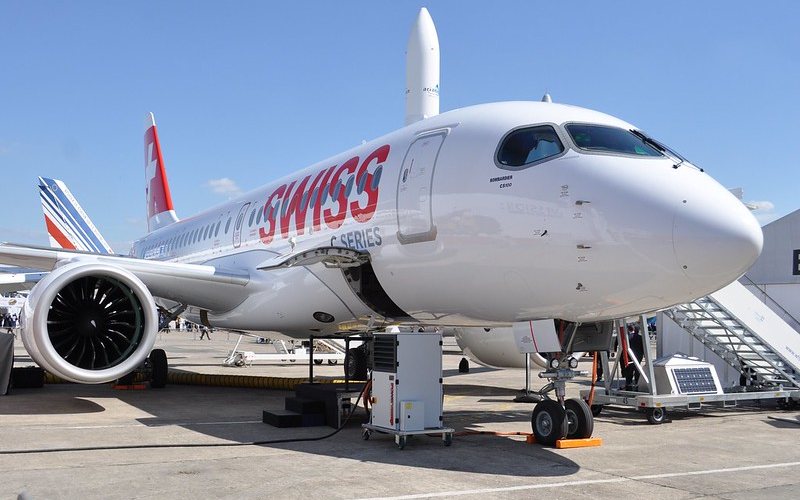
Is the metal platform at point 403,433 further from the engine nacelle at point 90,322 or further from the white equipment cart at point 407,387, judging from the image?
→ the engine nacelle at point 90,322

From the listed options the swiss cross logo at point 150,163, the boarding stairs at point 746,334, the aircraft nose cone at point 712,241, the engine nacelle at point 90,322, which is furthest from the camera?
the swiss cross logo at point 150,163

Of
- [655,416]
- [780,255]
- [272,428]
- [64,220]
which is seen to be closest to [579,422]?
[655,416]

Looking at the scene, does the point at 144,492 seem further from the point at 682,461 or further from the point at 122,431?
the point at 682,461

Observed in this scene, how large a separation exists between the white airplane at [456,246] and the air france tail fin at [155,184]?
10.3m

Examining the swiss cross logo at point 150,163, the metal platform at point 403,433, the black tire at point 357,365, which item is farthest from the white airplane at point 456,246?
the swiss cross logo at point 150,163

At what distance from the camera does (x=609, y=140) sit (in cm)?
732

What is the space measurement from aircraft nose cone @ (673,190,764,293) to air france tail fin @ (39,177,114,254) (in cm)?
1923

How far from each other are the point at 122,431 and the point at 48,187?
52.0ft

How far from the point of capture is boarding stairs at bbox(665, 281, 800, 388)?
12391 mm

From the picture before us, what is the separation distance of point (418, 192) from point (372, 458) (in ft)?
9.14

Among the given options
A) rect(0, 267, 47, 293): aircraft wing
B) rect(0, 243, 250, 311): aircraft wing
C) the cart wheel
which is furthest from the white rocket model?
the cart wheel

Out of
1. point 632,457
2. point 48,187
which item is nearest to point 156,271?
point 632,457

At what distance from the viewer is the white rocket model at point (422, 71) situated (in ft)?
83.0

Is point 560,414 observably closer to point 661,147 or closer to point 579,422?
point 579,422
